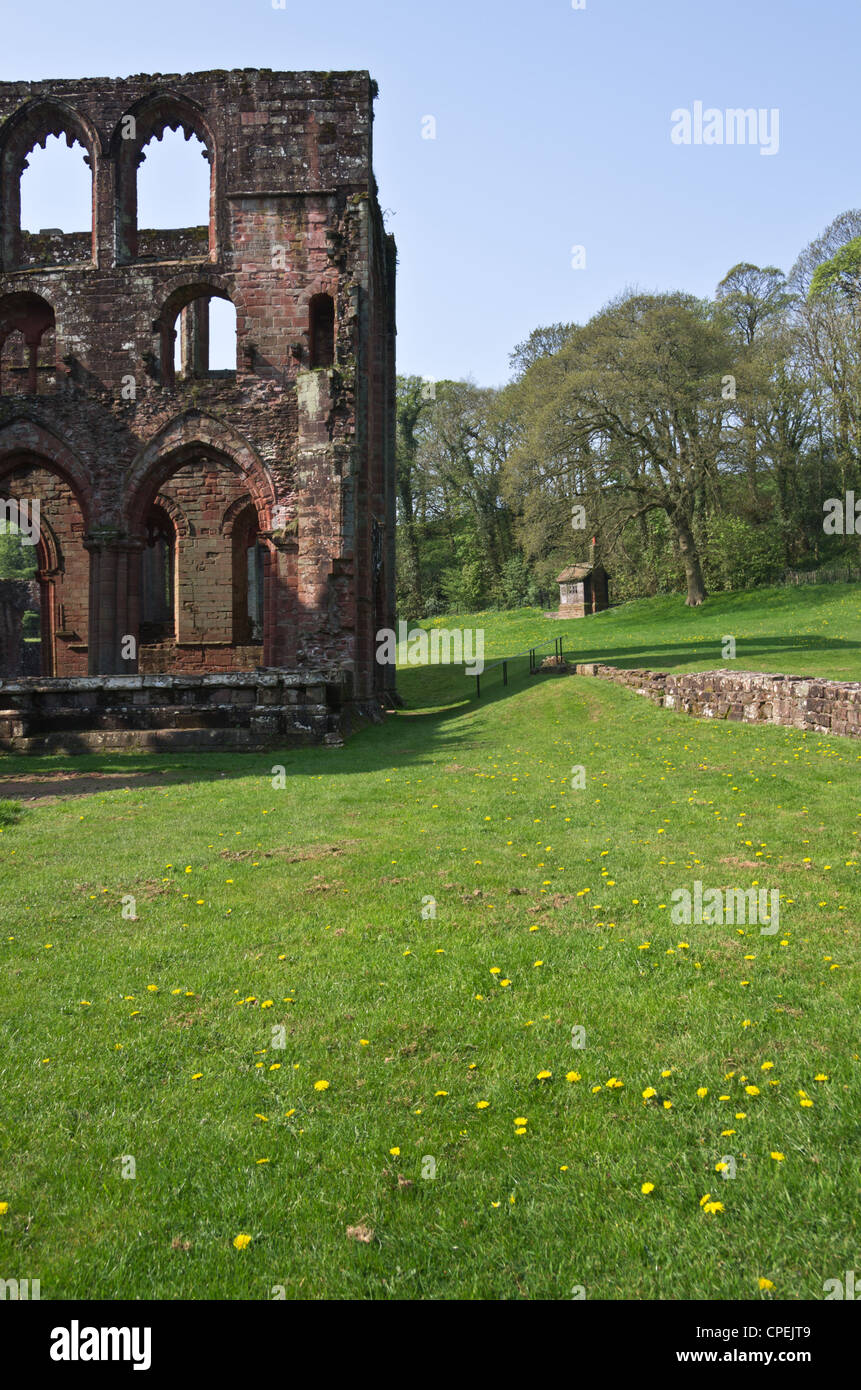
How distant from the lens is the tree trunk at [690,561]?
37.5 metres

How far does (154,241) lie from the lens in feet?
92.2

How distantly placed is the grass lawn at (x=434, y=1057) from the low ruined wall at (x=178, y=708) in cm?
710

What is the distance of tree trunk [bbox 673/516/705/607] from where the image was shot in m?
37.5

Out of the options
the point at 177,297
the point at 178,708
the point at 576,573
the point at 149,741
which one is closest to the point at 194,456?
the point at 177,297

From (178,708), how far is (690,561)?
27.4 m

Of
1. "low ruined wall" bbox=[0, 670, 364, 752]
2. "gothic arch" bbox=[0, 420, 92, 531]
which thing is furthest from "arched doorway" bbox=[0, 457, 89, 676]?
"low ruined wall" bbox=[0, 670, 364, 752]

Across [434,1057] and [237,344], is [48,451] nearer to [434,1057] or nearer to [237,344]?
[237,344]

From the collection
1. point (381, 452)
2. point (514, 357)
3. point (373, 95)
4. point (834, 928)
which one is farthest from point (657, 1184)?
point (514, 357)

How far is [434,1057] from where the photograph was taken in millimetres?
4523

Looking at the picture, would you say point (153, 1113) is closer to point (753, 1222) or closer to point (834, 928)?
point (753, 1222)

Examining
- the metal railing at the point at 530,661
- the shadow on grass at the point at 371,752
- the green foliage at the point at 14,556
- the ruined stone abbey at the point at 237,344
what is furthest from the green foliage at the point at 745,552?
the green foliage at the point at 14,556

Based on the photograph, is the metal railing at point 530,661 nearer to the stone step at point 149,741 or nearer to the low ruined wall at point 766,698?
the low ruined wall at point 766,698

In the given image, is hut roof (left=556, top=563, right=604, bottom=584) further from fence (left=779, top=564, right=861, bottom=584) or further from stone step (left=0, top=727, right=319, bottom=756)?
stone step (left=0, top=727, right=319, bottom=756)

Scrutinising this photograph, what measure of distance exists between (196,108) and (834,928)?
2590 centimetres
